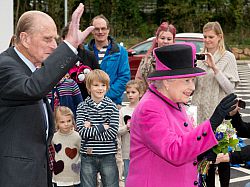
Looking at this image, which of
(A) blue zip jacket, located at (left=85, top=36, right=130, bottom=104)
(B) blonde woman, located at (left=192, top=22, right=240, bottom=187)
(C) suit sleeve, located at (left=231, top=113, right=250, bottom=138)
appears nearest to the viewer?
(C) suit sleeve, located at (left=231, top=113, right=250, bottom=138)

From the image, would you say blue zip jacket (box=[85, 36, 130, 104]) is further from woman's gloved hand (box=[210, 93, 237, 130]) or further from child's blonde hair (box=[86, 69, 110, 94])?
woman's gloved hand (box=[210, 93, 237, 130])

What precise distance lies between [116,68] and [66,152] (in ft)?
4.33

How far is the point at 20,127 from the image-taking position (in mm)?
3086

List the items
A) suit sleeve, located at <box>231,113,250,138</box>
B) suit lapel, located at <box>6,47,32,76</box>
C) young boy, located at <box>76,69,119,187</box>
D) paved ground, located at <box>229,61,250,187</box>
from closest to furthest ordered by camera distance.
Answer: suit lapel, located at <box>6,47,32,76</box> → suit sleeve, located at <box>231,113,250,138</box> → young boy, located at <box>76,69,119,187</box> → paved ground, located at <box>229,61,250,187</box>

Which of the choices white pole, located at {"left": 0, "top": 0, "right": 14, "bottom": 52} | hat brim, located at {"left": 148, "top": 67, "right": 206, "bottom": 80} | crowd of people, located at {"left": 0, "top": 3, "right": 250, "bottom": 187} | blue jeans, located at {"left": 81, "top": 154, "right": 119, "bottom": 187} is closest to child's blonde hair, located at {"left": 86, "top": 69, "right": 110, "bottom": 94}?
blue jeans, located at {"left": 81, "top": 154, "right": 119, "bottom": 187}

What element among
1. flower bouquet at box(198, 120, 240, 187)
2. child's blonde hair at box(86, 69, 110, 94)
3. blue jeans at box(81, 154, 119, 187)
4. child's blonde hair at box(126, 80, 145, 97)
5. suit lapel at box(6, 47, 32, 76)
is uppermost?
suit lapel at box(6, 47, 32, 76)

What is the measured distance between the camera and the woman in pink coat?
3.16 meters

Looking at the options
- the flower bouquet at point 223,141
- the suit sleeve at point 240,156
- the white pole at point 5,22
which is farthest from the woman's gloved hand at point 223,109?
the white pole at point 5,22

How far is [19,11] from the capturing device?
1228 inches

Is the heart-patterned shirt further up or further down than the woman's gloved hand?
further down

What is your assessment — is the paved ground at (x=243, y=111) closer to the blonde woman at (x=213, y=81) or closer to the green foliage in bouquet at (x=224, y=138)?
the blonde woman at (x=213, y=81)

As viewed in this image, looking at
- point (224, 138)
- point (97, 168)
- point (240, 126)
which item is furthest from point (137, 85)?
point (224, 138)

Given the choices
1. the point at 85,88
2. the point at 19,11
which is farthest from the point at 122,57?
the point at 19,11

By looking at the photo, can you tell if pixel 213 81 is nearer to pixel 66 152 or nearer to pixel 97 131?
pixel 97 131
